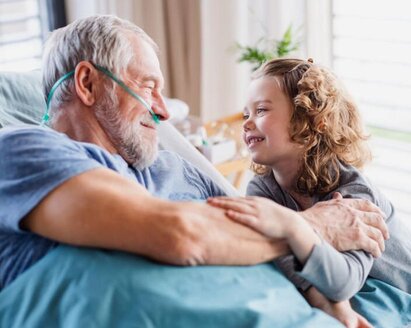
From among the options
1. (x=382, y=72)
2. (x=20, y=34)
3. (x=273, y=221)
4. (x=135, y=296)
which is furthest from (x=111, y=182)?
(x=20, y=34)

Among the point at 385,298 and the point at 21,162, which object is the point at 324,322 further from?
the point at 21,162

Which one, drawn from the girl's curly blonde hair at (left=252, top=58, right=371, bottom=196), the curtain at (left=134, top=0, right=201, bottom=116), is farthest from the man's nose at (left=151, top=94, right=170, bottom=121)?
the curtain at (left=134, top=0, right=201, bottom=116)

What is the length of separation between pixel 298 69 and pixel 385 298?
60 centimetres

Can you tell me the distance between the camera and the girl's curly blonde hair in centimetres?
189

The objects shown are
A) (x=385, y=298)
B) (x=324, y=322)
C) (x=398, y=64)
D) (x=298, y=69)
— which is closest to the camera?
(x=324, y=322)

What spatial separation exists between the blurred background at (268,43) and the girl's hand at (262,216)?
144 cm

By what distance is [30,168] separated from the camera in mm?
1518

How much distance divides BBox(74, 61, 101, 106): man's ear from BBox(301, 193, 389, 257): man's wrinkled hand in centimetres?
55

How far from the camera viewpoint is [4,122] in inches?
79.4

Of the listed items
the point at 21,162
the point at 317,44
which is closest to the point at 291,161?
the point at 21,162

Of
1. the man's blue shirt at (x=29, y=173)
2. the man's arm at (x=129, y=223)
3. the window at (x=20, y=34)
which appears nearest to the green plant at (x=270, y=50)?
the window at (x=20, y=34)

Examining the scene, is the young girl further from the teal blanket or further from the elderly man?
the teal blanket

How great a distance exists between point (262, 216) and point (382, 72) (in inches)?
74.3

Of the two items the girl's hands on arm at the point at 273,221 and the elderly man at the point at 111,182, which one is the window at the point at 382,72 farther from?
the girl's hands on arm at the point at 273,221
